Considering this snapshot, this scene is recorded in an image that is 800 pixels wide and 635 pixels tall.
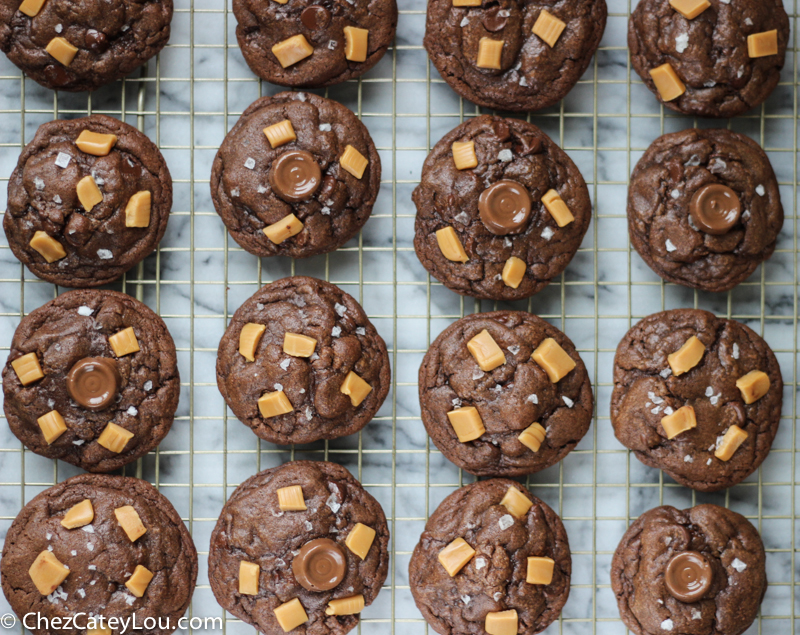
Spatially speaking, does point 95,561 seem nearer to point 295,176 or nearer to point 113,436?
point 113,436

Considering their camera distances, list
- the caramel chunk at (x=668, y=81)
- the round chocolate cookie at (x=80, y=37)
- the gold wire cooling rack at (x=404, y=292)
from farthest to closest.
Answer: the gold wire cooling rack at (x=404, y=292) < the caramel chunk at (x=668, y=81) < the round chocolate cookie at (x=80, y=37)

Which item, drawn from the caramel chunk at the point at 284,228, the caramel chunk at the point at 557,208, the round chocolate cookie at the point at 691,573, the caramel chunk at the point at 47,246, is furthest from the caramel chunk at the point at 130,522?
the caramel chunk at the point at 557,208

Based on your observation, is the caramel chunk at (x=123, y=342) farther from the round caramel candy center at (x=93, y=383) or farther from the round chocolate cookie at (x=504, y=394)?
the round chocolate cookie at (x=504, y=394)

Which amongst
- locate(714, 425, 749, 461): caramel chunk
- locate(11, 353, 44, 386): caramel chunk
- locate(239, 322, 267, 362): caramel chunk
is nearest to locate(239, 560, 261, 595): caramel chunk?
locate(239, 322, 267, 362): caramel chunk

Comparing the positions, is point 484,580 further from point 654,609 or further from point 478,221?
point 478,221

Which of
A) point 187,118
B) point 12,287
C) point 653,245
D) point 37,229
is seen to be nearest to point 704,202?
point 653,245

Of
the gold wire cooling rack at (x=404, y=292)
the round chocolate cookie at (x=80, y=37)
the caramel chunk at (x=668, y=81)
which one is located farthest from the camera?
the gold wire cooling rack at (x=404, y=292)
